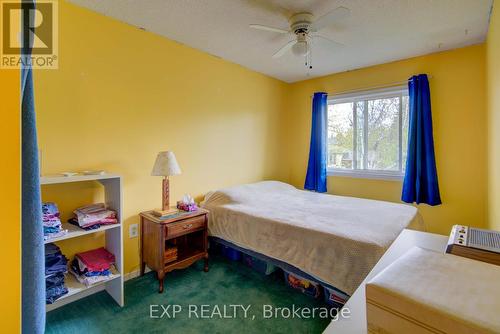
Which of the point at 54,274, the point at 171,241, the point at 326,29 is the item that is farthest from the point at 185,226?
the point at 326,29

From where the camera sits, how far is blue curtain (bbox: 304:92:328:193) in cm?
374

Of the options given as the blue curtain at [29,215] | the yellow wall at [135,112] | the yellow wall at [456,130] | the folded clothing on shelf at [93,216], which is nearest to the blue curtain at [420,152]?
the yellow wall at [456,130]

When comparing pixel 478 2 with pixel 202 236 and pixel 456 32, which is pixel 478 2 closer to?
pixel 456 32

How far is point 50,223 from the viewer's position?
1653 millimetres

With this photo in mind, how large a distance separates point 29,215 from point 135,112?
199 centimetres

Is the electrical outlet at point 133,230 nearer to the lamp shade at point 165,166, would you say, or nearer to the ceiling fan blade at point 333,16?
the lamp shade at point 165,166

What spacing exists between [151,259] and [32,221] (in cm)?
189

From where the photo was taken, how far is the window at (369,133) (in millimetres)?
3227

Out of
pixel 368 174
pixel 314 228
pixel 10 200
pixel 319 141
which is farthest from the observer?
pixel 319 141

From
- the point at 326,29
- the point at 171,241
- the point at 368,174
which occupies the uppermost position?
the point at 326,29

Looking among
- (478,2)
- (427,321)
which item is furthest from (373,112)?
(427,321)

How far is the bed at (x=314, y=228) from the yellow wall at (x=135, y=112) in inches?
23.8

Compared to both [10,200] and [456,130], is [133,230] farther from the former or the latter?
[456,130]

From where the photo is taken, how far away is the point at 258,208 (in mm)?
2586
